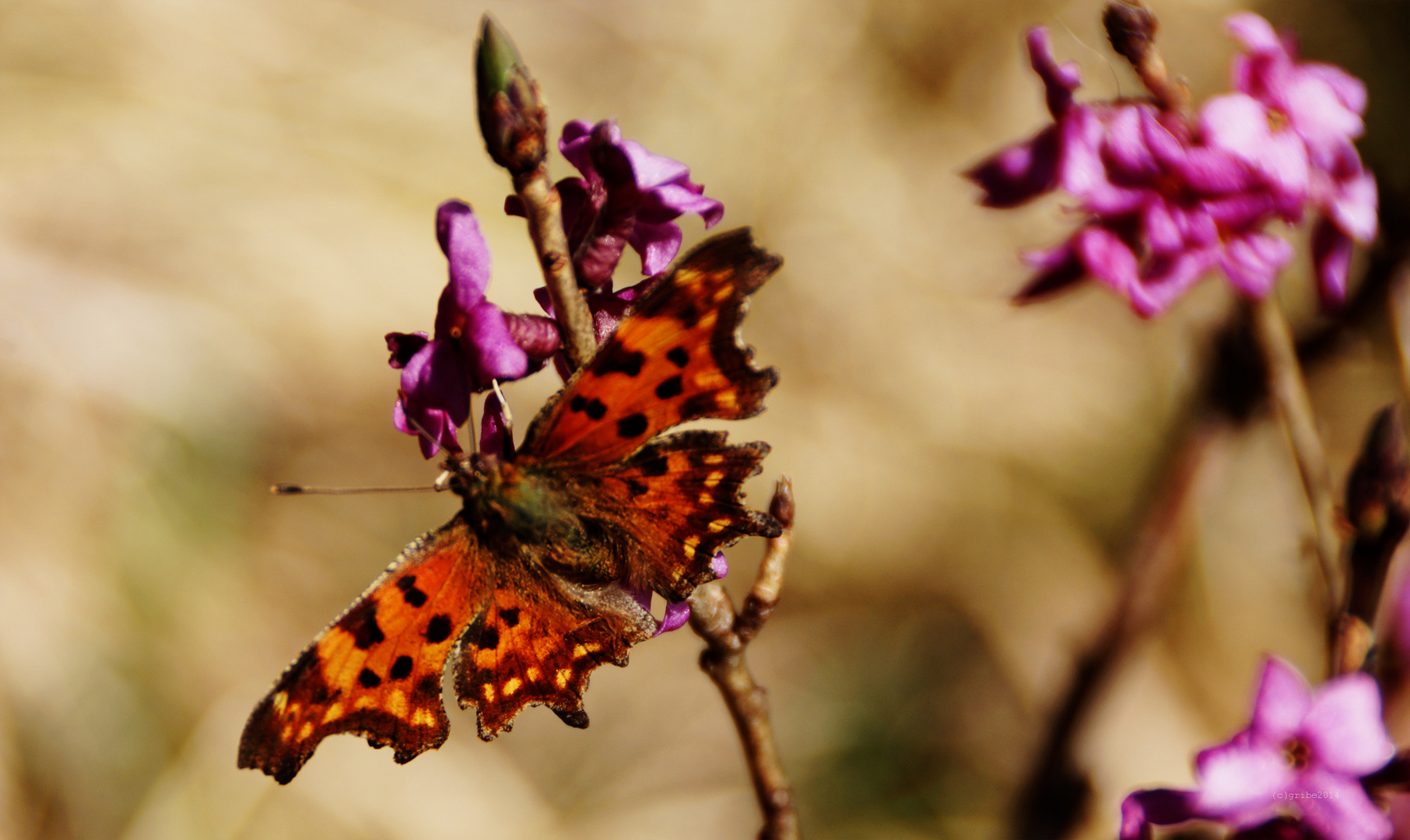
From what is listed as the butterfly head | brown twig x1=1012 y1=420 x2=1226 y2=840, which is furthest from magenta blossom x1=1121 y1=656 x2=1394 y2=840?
brown twig x1=1012 y1=420 x2=1226 y2=840

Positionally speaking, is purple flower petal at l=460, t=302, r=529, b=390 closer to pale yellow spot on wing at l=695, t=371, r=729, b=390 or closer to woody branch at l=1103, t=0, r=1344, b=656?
pale yellow spot on wing at l=695, t=371, r=729, b=390

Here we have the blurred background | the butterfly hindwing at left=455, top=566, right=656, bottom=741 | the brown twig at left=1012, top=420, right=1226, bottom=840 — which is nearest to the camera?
the butterfly hindwing at left=455, top=566, right=656, bottom=741

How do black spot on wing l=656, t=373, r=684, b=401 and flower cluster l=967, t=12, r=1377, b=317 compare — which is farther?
flower cluster l=967, t=12, r=1377, b=317

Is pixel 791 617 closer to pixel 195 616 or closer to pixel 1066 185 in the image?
pixel 195 616

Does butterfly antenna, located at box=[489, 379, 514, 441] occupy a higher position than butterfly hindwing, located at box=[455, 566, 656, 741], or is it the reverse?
butterfly antenna, located at box=[489, 379, 514, 441]

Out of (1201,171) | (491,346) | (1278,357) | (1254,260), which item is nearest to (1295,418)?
(1278,357)

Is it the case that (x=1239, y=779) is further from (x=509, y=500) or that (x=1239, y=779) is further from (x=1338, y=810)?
(x=509, y=500)

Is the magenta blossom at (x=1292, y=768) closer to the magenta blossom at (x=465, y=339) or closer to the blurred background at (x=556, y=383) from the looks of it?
the magenta blossom at (x=465, y=339)
